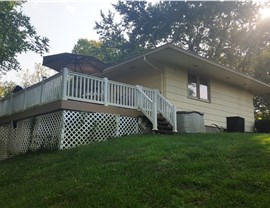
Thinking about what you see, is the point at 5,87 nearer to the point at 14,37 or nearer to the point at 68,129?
the point at 14,37

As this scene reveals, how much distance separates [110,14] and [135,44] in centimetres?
489

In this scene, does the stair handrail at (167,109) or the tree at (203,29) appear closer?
the stair handrail at (167,109)

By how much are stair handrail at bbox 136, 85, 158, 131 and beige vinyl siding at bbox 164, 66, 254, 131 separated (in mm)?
1875

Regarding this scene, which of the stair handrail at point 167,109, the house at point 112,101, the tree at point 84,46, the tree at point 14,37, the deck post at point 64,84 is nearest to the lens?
the deck post at point 64,84

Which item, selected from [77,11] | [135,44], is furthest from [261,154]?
[135,44]

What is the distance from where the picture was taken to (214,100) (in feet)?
49.6

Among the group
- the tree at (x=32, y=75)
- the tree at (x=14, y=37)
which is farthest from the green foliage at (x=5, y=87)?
the tree at (x=14, y=37)

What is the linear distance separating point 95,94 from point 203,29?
19602 millimetres

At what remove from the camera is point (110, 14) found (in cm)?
2997

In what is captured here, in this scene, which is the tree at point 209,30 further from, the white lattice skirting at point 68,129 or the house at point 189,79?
the white lattice skirting at point 68,129

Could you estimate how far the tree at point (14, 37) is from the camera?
40.3 feet

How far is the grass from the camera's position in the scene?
4.29 meters

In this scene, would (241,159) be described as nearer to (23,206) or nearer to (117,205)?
(117,205)

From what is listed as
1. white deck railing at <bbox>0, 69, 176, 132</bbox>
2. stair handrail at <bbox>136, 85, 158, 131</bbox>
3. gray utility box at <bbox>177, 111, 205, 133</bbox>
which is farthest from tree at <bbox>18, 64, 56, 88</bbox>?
gray utility box at <bbox>177, 111, 205, 133</bbox>
